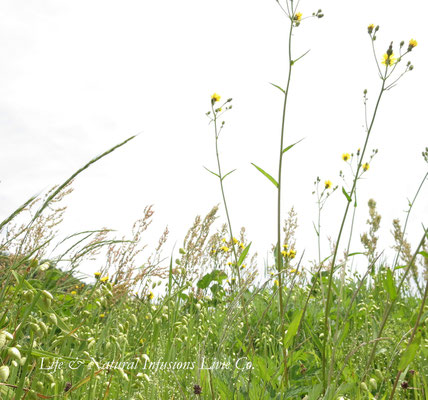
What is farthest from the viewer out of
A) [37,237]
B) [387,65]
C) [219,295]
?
[219,295]

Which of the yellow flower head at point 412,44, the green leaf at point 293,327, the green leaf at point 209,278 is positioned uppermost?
the yellow flower head at point 412,44

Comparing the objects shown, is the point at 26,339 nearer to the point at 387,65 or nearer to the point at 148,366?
the point at 148,366

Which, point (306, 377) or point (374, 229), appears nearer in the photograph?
point (306, 377)

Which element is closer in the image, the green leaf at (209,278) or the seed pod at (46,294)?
the seed pod at (46,294)

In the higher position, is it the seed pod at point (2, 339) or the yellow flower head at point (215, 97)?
the yellow flower head at point (215, 97)

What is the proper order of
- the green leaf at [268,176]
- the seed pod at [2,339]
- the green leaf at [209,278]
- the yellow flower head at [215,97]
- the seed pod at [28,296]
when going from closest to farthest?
the seed pod at [2,339]
the seed pod at [28,296]
the green leaf at [268,176]
the yellow flower head at [215,97]
the green leaf at [209,278]

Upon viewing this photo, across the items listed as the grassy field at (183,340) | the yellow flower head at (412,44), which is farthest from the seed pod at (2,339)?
the yellow flower head at (412,44)

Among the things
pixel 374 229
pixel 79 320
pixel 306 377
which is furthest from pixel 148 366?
pixel 374 229

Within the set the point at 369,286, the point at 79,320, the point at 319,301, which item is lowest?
the point at 79,320

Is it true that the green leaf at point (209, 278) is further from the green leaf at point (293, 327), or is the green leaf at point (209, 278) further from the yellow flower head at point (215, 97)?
the green leaf at point (293, 327)

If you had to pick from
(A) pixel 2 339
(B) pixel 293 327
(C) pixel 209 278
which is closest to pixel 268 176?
(B) pixel 293 327

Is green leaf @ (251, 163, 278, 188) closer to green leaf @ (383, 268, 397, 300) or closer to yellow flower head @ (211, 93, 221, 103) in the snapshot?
green leaf @ (383, 268, 397, 300)

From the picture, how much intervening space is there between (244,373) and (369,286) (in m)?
2.67

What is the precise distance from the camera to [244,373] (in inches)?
68.0
